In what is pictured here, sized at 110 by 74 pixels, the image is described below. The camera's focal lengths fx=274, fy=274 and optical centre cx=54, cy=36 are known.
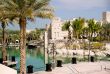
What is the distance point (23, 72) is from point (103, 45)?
63.0 m

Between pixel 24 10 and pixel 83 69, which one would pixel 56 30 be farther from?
pixel 24 10

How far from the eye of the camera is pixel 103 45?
270ft

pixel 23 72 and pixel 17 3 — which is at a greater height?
pixel 17 3

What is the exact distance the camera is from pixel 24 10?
20.9m

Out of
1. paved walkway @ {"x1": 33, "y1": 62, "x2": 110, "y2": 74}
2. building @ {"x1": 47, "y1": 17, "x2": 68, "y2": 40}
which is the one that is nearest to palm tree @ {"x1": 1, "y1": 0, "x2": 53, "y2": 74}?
paved walkway @ {"x1": 33, "y1": 62, "x2": 110, "y2": 74}

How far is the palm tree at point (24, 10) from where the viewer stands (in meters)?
20.9

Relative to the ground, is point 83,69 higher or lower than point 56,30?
lower

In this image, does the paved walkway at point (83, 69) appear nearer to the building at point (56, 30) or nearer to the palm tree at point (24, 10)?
the palm tree at point (24, 10)

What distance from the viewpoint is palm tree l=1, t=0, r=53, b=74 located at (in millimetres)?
20875

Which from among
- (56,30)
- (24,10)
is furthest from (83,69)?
(56,30)

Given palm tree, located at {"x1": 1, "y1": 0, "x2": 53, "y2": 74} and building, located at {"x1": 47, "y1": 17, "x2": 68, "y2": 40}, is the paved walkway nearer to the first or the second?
palm tree, located at {"x1": 1, "y1": 0, "x2": 53, "y2": 74}

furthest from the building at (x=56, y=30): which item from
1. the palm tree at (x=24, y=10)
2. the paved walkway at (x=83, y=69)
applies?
the palm tree at (x=24, y=10)

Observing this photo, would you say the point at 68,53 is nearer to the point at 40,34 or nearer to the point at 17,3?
the point at 17,3

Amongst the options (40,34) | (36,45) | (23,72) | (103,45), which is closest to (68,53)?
(103,45)
